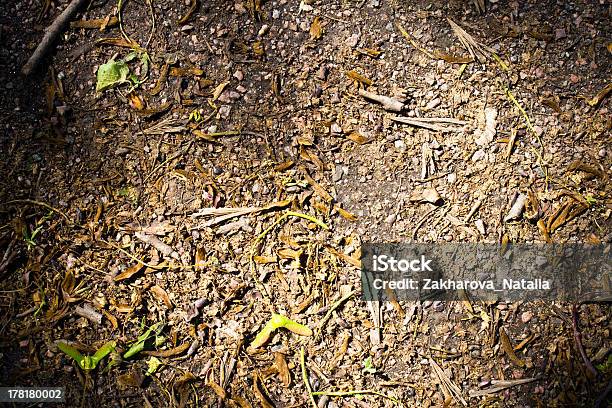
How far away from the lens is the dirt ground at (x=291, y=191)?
83.2 inches

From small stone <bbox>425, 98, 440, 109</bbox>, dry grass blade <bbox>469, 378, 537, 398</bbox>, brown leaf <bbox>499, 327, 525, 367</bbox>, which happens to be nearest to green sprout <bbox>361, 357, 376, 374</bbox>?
dry grass blade <bbox>469, 378, 537, 398</bbox>

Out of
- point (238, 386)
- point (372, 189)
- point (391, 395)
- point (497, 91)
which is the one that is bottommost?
point (238, 386)

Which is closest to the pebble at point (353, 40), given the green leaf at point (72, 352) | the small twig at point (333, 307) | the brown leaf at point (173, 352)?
the small twig at point (333, 307)

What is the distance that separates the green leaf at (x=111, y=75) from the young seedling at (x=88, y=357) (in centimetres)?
94

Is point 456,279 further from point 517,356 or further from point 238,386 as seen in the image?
point 238,386

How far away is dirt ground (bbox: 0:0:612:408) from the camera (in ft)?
6.93

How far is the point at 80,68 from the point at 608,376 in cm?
218

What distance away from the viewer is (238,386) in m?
2.12

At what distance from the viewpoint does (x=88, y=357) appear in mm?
2148

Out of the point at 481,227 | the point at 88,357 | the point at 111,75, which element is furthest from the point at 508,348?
the point at 111,75

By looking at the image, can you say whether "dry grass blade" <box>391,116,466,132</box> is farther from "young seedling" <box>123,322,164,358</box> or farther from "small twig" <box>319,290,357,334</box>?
"young seedling" <box>123,322,164,358</box>

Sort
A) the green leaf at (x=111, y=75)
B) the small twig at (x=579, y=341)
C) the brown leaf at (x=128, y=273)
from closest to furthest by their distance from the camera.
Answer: the small twig at (x=579, y=341) < the brown leaf at (x=128, y=273) < the green leaf at (x=111, y=75)

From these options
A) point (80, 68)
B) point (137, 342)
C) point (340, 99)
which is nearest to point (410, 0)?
point (340, 99)

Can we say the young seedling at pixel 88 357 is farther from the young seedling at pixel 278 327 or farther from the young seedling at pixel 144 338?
the young seedling at pixel 278 327
